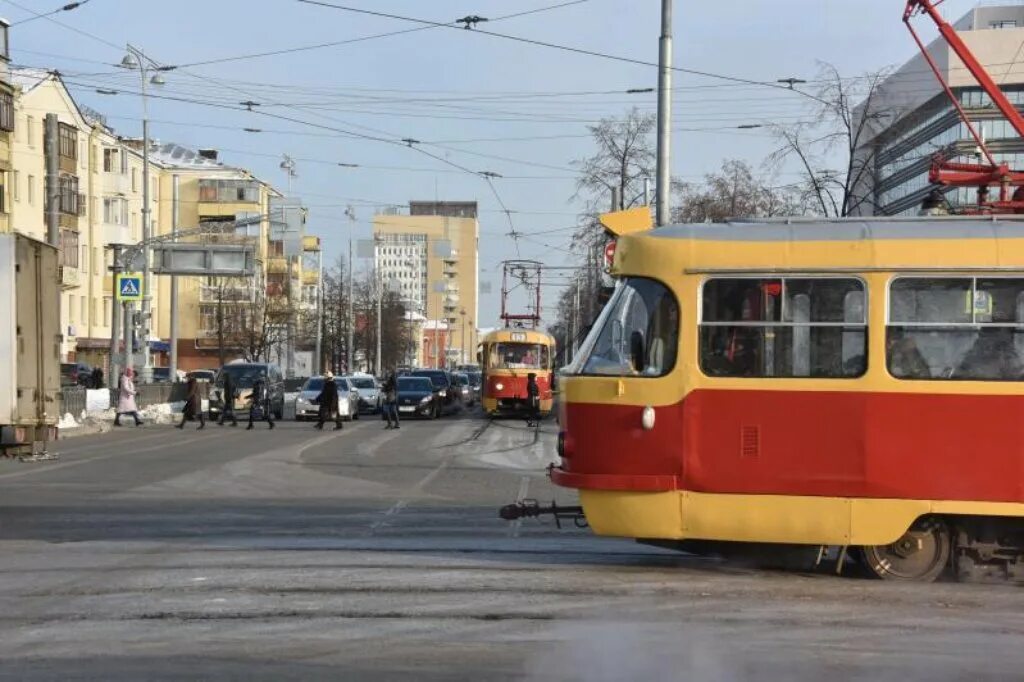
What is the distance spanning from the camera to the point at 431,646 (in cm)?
823

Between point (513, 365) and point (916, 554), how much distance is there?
36.5 meters

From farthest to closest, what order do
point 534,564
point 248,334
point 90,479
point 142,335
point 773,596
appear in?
point 248,334, point 142,335, point 90,479, point 534,564, point 773,596

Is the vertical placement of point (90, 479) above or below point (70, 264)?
below

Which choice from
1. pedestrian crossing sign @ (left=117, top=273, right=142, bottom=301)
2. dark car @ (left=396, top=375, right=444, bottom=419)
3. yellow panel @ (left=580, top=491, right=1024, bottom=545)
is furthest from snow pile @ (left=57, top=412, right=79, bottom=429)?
yellow panel @ (left=580, top=491, right=1024, bottom=545)

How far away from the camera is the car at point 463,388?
68.0 metres

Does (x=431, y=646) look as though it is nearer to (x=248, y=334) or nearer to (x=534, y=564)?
(x=534, y=564)

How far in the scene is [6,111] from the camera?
5709 centimetres

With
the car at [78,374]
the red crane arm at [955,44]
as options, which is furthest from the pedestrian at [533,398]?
the red crane arm at [955,44]

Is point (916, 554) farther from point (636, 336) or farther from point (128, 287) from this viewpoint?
point (128, 287)

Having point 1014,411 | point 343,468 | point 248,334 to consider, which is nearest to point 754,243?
point 1014,411

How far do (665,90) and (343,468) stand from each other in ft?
28.9

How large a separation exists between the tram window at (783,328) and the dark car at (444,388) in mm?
41020

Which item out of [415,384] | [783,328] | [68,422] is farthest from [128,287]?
[783,328]

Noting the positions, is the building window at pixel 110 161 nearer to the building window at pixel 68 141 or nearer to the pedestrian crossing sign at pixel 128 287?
the building window at pixel 68 141
